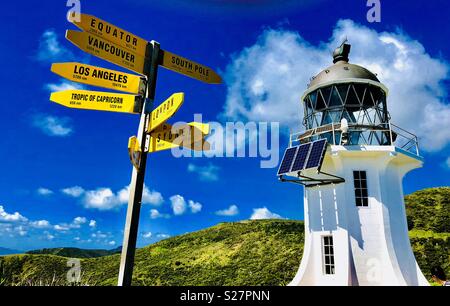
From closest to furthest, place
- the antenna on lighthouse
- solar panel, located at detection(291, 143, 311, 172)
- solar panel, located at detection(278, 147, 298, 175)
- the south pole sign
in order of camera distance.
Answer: the south pole sign
solar panel, located at detection(291, 143, 311, 172)
solar panel, located at detection(278, 147, 298, 175)
the antenna on lighthouse

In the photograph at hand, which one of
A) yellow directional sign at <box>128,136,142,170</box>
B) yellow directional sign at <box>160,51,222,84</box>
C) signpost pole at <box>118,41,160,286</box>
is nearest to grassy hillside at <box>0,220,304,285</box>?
yellow directional sign at <box>160,51,222,84</box>

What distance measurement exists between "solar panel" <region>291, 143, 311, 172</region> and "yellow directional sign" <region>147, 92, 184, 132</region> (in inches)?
308

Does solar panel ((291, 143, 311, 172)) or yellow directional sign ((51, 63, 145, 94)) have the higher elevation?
solar panel ((291, 143, 311, 172))

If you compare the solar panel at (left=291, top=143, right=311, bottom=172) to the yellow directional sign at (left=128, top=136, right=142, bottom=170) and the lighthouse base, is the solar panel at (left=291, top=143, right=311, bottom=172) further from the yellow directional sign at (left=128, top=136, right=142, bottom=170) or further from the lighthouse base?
the yellow directional sign at (left=128, top=136, right=142, bottom=170)

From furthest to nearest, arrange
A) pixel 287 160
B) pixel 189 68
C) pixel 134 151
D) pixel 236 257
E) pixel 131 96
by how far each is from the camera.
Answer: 1. pixel 236 257
2. pixel 287 160
3. pixel 189 68
4. pixel 131 96
5. pixel 134 151

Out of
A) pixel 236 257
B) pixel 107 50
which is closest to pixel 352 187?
pixel 107 50

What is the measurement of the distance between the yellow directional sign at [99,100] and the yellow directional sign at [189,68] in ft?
2.83

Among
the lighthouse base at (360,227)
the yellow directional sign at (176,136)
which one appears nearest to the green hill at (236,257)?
the lighthouse base at (360,227)

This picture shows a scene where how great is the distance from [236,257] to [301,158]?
56.7 feet

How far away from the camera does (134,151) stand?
520 centimetres

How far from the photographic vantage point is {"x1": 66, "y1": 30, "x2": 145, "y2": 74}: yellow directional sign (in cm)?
514

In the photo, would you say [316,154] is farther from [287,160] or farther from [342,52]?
[342,52]
